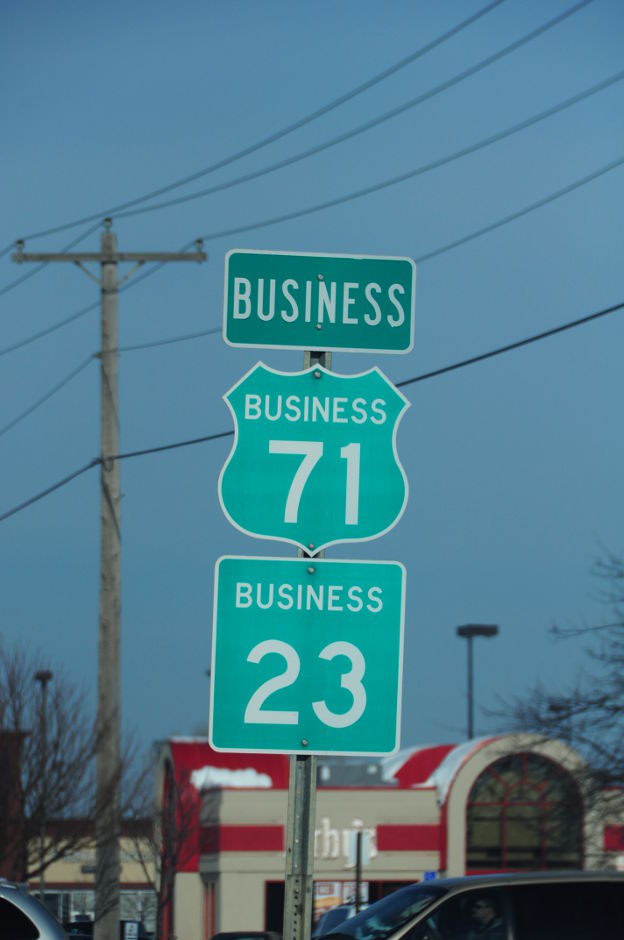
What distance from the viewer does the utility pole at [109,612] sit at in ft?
60.9

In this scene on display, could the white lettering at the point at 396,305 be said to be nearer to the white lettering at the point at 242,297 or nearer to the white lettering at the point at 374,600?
the white lettering at the point at 242,297

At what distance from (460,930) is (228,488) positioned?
580 cm

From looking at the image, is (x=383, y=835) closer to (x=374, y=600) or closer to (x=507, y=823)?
(x=507, y=823)

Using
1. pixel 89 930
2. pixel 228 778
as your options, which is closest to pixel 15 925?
pixel 89 930

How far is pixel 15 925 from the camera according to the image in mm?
9914

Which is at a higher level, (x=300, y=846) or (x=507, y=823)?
(x=300, y=846)

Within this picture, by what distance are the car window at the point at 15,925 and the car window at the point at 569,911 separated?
3.10 m

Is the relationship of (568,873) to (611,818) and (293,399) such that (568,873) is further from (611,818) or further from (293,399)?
(611,818)

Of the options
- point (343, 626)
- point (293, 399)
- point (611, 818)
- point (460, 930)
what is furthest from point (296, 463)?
point (611, 818)

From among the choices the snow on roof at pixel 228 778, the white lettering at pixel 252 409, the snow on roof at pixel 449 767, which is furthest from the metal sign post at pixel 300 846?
the snow on roof at pixel 228 778

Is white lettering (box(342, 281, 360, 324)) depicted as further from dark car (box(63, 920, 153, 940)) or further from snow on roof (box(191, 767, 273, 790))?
snow on roof (box(191, 767, 273, 790))

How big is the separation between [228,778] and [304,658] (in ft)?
135

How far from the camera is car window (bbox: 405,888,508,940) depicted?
945cm

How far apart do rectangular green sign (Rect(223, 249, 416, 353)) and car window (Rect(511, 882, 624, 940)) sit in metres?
5.75
